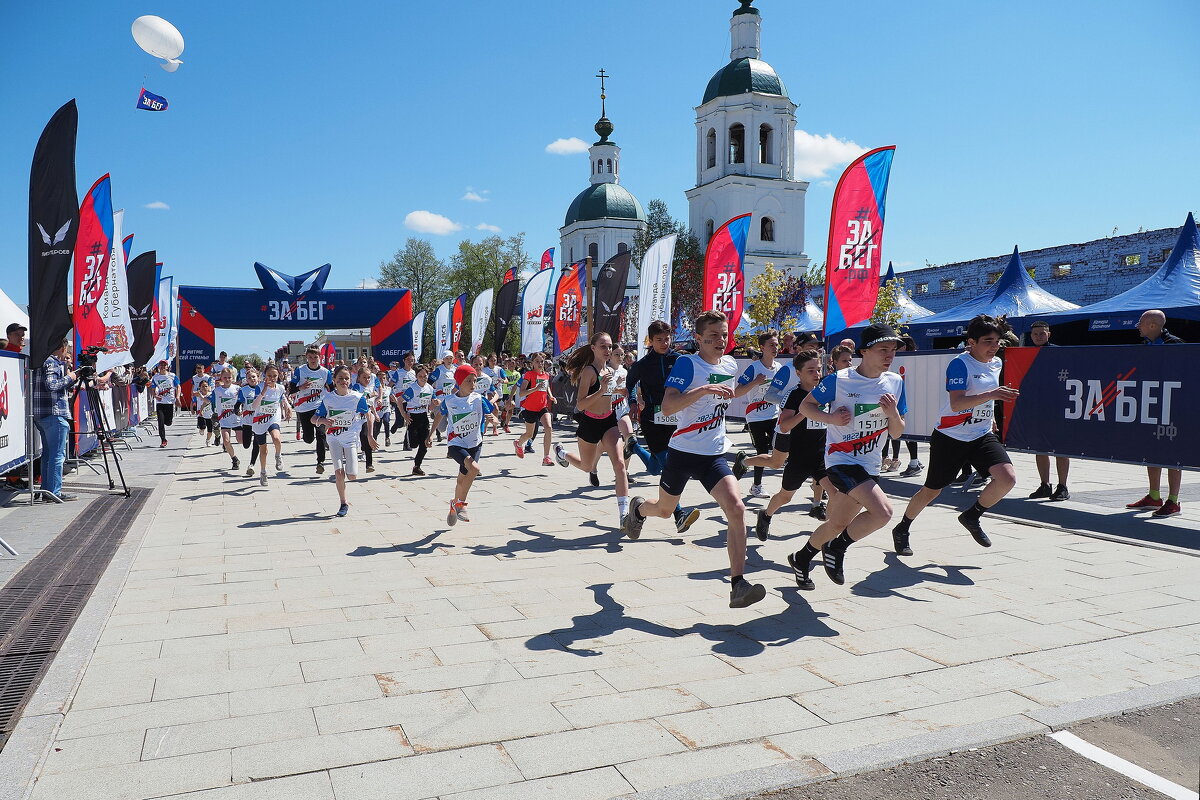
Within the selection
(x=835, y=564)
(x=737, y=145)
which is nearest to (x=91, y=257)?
(x=835, y=564)

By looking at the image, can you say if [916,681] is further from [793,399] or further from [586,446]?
[586,446]

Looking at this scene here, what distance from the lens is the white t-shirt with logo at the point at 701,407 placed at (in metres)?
5.20

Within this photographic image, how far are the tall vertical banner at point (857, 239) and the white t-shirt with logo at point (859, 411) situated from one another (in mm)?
4243

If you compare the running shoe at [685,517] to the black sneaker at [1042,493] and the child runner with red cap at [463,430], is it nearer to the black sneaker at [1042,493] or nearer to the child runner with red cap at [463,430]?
the child runner with red cap at [463,430]

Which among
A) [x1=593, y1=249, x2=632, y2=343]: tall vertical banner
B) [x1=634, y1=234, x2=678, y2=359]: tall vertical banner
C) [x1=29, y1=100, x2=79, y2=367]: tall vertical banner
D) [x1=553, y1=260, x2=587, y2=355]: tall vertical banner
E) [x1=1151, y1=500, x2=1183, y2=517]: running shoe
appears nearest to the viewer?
[x1=1151, y1=500, x2=1183, y2=517]: running shoe

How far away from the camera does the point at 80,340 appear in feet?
38.8

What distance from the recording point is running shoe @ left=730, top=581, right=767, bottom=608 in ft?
15.8

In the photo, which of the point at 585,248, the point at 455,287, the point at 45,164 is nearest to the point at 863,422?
the point at 45,164

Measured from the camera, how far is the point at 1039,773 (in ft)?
10.1

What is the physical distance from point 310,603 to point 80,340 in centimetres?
884

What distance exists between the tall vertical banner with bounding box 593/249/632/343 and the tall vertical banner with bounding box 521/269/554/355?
3.76m

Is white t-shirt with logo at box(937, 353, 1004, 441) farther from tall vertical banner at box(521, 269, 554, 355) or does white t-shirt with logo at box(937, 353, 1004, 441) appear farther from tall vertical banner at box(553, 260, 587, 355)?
tall vertical banner at box(521, 269, 554, 355)

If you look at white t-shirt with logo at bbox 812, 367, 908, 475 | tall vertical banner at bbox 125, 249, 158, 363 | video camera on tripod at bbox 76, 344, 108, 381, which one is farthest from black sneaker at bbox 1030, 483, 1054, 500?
tall vertical banner at bbox 125, 249, 158, 363

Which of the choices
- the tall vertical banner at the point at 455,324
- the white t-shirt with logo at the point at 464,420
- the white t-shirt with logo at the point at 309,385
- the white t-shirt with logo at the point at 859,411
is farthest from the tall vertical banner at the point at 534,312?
the white t-shirt with logo at the point at 859,411
